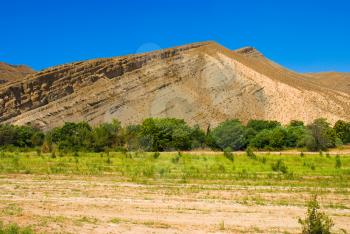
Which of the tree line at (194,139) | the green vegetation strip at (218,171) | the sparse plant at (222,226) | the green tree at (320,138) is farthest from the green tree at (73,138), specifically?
the sparse plant at (222,226)

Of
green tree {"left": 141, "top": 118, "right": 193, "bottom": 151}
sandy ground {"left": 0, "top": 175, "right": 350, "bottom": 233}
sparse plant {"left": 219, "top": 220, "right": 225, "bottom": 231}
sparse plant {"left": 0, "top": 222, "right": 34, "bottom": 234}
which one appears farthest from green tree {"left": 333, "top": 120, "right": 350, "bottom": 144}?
sparse plant {"left": 0, "top": 222, "right": 34, "bottom": 234}

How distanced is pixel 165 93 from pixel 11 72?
9298cm

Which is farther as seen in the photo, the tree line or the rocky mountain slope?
the rocky mountain slope

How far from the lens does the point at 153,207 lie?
1428 centimetres

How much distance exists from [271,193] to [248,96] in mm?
64427

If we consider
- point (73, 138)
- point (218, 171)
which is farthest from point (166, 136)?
point (218, 171)

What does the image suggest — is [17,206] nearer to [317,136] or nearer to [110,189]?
[110,189]

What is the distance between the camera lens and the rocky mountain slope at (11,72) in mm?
149188

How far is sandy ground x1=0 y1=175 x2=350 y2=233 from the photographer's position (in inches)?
456

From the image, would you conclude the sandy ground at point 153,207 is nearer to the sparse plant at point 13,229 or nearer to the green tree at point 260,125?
the sparse plant at point 13,229

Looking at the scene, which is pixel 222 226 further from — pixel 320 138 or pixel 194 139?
pixel 194 139

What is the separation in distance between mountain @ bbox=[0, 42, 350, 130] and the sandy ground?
56960mm

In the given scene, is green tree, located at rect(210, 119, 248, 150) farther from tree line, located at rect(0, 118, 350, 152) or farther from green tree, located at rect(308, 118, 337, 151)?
green tree, located at rect(308, 118, 337, 151)

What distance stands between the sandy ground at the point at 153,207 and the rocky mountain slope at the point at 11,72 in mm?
132499
